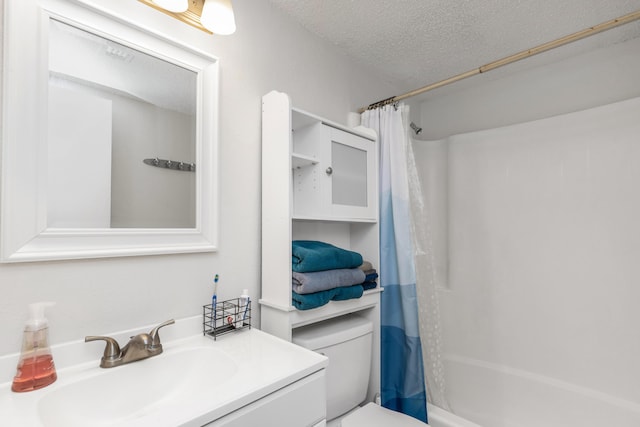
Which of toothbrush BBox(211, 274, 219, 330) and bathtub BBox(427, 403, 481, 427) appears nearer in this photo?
toothbrush BBox(211, 274, 219, 330)

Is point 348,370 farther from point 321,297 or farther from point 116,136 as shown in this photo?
point 116,136

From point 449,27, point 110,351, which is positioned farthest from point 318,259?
point 449,27

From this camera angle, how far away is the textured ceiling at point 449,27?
4.77 ft

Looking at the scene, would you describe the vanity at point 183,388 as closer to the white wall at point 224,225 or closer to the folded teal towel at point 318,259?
the white wall at point 224,225

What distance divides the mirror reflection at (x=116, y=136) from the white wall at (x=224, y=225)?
0.13m

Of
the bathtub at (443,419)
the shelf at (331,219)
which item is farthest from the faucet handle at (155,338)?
the bathtub at (443,419)

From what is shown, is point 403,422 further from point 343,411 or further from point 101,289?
point 101,289

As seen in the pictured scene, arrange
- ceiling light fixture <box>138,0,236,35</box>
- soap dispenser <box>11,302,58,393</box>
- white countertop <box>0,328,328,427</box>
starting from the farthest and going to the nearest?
1. ceiling light fixture <box>138,0,236,35</box>
2. soap dispenser <box>11,302,58,393</box>
3. white countertop <box>0,328,328,427</box>

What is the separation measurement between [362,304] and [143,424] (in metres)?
1.06

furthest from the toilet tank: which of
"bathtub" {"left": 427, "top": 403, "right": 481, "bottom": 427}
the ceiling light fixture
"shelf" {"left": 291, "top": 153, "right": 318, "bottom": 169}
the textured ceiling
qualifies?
the textured ceiling

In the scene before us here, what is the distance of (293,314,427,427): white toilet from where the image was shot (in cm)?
133

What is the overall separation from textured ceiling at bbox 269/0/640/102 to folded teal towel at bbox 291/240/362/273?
3.72ft

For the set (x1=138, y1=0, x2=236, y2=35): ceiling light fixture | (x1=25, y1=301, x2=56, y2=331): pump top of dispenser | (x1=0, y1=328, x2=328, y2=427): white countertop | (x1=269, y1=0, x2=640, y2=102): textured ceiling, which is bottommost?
(x1=0, y1=328, x2=328, y2=427): white countertop

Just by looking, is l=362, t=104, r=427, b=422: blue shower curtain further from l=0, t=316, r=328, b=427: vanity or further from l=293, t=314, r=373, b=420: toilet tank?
l=0, t=316, r=328, b=427: vanity
